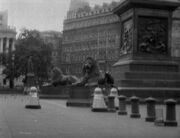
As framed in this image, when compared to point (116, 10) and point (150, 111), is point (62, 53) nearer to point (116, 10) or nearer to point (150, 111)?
point (116, 10)

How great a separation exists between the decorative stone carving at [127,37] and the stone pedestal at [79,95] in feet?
20.9

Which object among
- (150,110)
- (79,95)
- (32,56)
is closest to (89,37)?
(32,56)

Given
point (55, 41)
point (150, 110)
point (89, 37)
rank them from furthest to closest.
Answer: point (55, 41) → point (89, 37) → point (150, 110)

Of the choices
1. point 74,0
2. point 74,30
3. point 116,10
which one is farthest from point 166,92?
point 74,0

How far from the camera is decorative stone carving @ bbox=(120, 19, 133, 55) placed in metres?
31.4

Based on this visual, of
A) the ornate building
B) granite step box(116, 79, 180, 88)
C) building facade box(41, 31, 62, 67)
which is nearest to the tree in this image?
the ornate building

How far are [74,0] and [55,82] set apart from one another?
4925 inches

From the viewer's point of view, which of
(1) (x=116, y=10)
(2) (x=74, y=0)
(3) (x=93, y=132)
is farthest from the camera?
(2) (x=74, y=0)

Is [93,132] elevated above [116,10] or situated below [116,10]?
below

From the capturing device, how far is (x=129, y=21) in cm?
3194

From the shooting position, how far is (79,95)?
26.5 metres

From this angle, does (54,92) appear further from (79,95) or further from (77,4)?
(77,4)

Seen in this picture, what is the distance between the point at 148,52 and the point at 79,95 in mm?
7142

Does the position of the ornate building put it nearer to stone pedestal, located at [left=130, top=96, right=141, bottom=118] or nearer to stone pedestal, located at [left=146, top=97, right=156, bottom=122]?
stone pedestal, located at [left=130, top=96, right=141, bottom=118]
